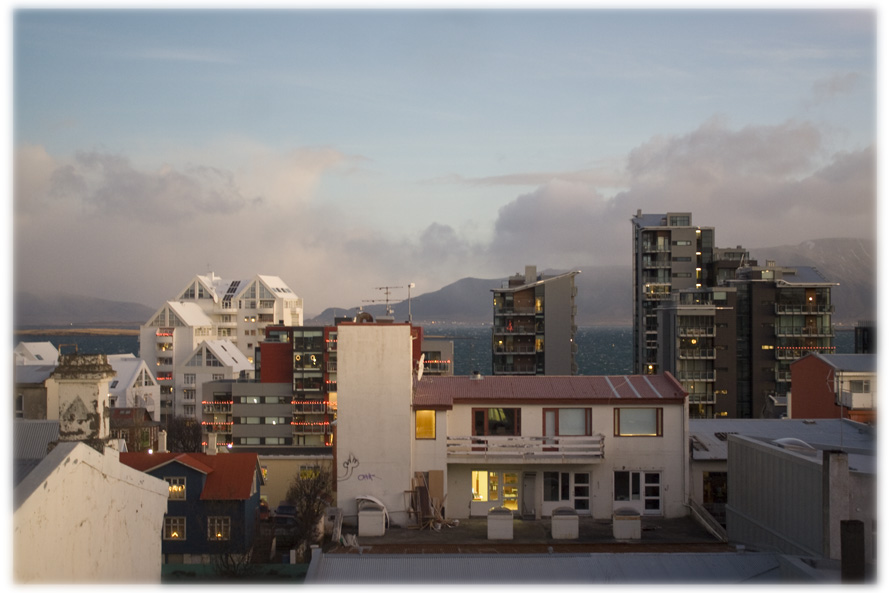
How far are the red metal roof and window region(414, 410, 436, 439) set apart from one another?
0.74ft

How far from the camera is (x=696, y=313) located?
53938 mm

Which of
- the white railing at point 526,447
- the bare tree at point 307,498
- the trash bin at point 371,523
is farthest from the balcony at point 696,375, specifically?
the trash bin at point 371,523

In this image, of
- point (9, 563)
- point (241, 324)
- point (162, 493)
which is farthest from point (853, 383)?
point (241, 324)

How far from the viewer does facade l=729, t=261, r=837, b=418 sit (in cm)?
5594

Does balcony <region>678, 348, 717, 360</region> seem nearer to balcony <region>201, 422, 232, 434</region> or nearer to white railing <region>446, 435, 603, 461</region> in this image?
balcony <region>201, 422, 232, 434</region>

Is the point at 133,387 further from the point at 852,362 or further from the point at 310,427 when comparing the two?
the point at 852,362

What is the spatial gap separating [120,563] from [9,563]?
390 centimetres

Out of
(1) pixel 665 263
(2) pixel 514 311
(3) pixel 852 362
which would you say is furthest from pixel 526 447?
(1) pixel 665 263

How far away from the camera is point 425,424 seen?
17109 mm

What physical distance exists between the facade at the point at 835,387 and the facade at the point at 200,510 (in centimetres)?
1986

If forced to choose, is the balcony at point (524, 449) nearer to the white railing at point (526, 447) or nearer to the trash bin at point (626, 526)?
the white railing at point (526, 447)

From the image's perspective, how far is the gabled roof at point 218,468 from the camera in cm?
2444

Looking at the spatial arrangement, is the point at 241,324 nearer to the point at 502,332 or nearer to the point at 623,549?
the point at 502,332

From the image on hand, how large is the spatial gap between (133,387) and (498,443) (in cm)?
5826
